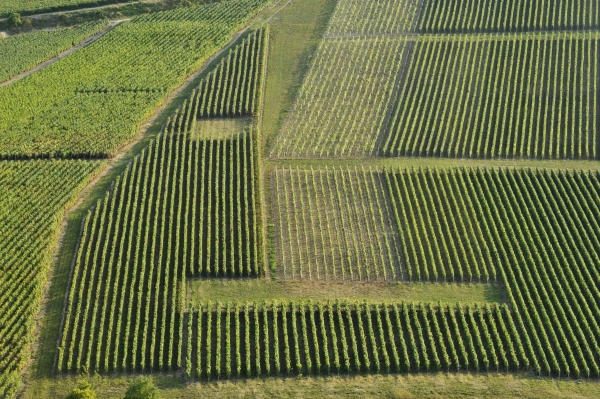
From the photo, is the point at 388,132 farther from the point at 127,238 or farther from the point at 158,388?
the point at 158,388

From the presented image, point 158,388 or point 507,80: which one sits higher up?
point 507,80

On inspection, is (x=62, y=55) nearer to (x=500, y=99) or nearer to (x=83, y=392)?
(x=500, y=99)

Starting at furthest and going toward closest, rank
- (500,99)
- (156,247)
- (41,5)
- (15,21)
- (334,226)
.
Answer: (41,5) → (15,21) → (500,99) → (334,226) → (156,247)

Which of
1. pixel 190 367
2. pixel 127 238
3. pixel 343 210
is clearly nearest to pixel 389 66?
pixel 343 210

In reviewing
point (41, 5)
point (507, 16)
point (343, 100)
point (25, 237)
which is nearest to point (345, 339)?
point (25, 237)

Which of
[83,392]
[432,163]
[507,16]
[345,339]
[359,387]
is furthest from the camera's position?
[507,16]

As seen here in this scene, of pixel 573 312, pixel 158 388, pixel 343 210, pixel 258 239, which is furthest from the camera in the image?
pixel 343 210

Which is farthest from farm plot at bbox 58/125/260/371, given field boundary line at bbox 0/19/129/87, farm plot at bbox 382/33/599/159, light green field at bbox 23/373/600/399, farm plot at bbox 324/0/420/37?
farm plot at bbox 324/0/420/37
